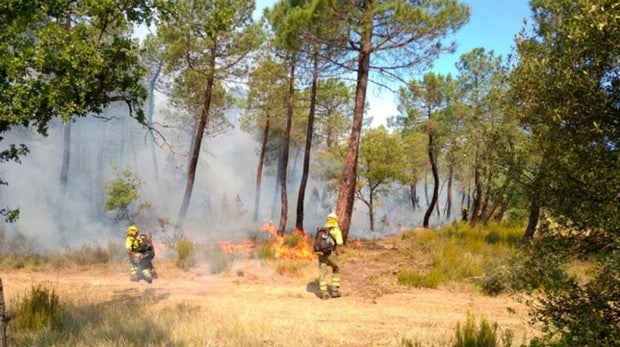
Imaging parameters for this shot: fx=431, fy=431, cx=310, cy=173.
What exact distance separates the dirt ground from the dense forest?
100 inches

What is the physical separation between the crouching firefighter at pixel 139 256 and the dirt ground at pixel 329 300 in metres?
0.29

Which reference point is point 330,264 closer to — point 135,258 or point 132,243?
point 135,258

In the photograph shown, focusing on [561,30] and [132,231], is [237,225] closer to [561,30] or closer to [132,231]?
[132,231]

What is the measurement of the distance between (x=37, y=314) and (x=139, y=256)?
4.94m

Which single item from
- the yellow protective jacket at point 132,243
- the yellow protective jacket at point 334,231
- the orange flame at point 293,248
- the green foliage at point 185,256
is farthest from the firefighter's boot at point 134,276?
A: the yellow protective jacket at point 334,231

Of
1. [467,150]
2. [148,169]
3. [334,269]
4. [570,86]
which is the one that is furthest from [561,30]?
[148,169]

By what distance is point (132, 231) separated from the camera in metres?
12.4

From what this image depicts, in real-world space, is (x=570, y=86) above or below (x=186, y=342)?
above

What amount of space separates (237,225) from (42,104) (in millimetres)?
30710

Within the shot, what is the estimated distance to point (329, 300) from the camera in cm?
998

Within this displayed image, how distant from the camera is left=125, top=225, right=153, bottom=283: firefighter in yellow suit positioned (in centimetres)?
1176

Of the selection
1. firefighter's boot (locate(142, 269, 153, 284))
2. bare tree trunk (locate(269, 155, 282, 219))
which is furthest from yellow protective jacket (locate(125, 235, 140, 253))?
bare tree trunk (locate(269, 155, 282, 219))

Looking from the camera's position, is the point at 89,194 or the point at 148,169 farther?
the point at 148,169

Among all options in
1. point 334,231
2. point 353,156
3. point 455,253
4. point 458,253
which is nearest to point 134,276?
point 334,231
